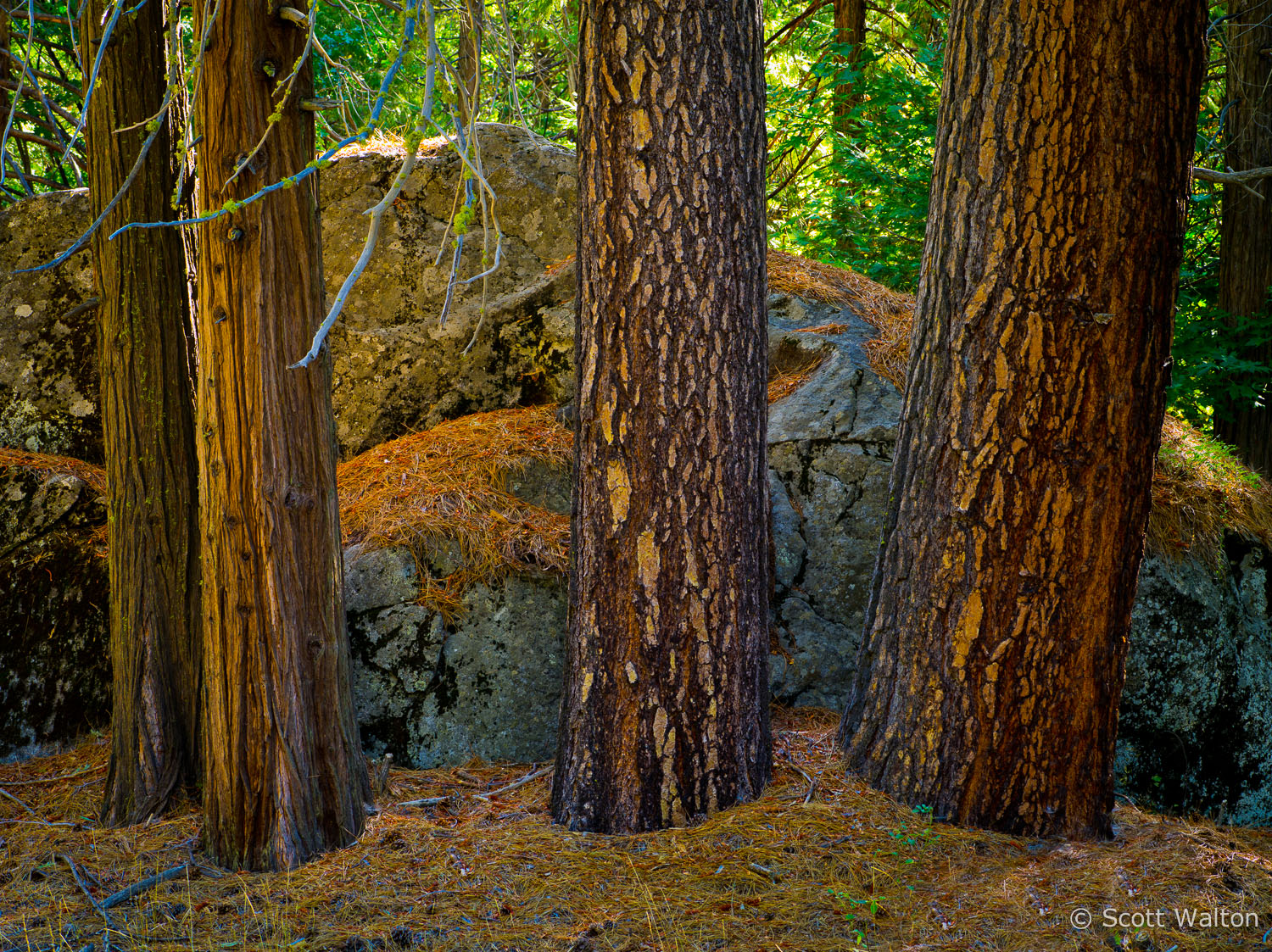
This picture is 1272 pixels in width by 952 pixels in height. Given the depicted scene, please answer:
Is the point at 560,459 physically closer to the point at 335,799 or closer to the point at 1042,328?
the point at 335,799

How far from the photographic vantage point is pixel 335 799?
318 cm

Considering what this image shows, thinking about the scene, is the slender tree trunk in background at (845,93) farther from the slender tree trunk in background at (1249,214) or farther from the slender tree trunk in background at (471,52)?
the slender tree trunk in background at (471,52)

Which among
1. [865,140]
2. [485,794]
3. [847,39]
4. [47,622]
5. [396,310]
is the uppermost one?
[847,39]

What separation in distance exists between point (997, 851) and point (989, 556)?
100cm

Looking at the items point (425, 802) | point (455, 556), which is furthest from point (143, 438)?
point (425, 802)

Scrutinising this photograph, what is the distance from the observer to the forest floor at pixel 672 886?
8.30 feet

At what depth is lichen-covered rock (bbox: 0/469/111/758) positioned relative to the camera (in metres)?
4.17

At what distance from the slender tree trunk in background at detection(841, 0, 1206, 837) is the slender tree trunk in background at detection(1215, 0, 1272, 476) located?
518cm

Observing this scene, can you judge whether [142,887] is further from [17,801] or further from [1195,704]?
[1195,704]

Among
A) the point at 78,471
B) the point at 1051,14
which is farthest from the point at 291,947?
the point at 1051,14

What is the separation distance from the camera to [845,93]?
8758 millimetres

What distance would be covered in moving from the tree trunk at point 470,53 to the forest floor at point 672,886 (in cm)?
234

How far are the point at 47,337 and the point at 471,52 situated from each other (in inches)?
159

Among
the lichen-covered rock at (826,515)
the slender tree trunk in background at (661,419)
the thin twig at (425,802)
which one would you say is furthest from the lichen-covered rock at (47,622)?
the lichen-covered rock at (826,515)
